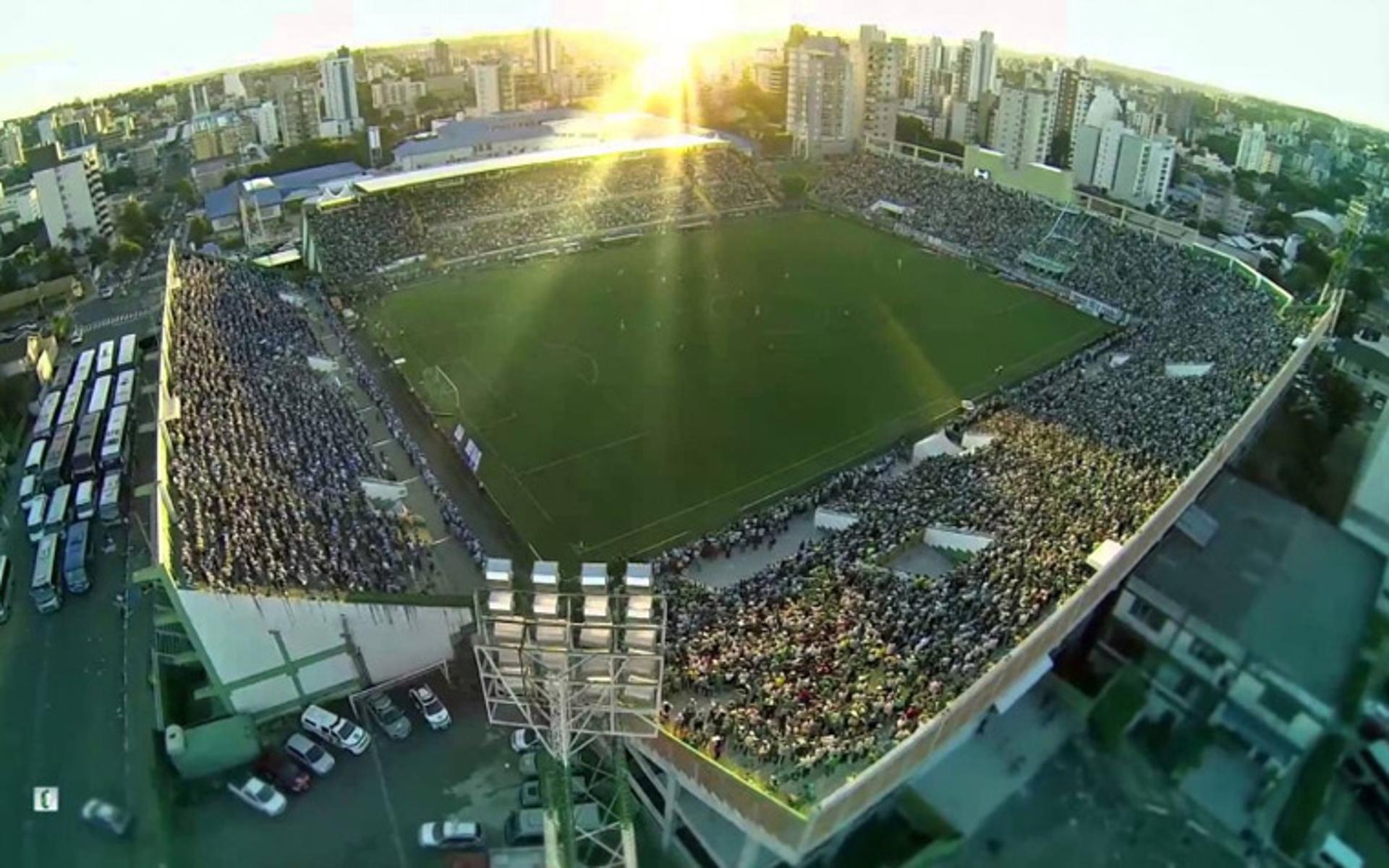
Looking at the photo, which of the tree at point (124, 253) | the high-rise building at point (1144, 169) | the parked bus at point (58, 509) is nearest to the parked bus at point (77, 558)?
the parked bus at point (58, 509)

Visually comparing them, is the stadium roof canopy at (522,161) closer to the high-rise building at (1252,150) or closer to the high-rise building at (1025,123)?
the high-rise building at (1025,123)

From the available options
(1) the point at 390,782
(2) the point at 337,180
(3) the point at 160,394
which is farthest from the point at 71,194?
(1) the point at 390,782

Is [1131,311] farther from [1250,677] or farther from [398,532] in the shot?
[398,532]

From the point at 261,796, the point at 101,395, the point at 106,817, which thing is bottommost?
the point at 106,817

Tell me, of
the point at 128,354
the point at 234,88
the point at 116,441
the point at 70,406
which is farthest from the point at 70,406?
the point at 234,88

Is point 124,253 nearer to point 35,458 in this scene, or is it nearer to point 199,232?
point 199,232

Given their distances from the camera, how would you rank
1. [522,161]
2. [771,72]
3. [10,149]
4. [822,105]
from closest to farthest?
[522,161]
[10,149]
[822,105]
[771,72]

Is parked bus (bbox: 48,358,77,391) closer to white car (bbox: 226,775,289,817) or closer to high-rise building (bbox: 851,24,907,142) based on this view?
white car (bbox: 226,775,289,817)
